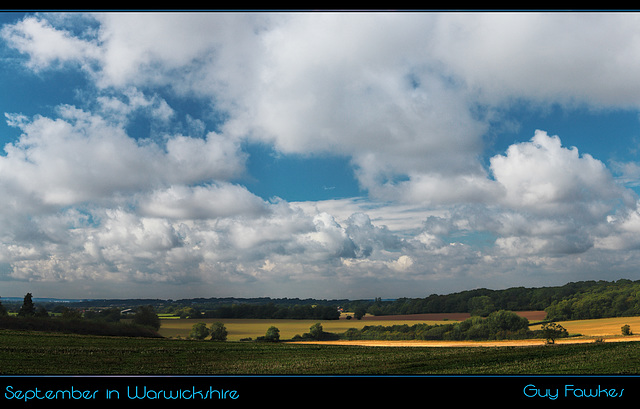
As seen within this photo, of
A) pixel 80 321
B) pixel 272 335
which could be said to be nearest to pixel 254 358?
pixel 272 335

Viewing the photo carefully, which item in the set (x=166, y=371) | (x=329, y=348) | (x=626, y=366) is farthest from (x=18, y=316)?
(x=626, y=366)

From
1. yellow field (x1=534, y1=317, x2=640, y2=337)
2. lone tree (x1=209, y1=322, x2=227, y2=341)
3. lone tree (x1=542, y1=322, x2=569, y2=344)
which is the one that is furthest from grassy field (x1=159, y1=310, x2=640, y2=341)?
yellow field (x1=534, y1=317, x2=640, y2=337)

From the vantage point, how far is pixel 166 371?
1594 centimetres

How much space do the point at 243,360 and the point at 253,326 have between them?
5.27m

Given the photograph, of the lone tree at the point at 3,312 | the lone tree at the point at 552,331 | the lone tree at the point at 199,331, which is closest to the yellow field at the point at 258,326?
the lone tree at the point at 199,331

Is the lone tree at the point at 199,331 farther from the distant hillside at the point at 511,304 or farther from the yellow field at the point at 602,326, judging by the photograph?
the yellow field at the point at 602,326

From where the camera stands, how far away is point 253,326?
79.2ft

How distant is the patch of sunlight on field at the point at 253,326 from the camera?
2392 cm

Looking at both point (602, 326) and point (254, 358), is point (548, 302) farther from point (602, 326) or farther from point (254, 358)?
point (254, 358)

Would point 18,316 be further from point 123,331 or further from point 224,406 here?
point 224,406

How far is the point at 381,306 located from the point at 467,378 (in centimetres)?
1686

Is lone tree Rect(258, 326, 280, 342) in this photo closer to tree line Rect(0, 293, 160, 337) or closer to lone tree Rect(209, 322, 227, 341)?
lone tree Rect(209, 322, 227, 341)

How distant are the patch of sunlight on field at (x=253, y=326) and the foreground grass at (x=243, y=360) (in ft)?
2.47

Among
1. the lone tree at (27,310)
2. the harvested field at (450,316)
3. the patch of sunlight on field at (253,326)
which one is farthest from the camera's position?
the lone tree at (27,310)
